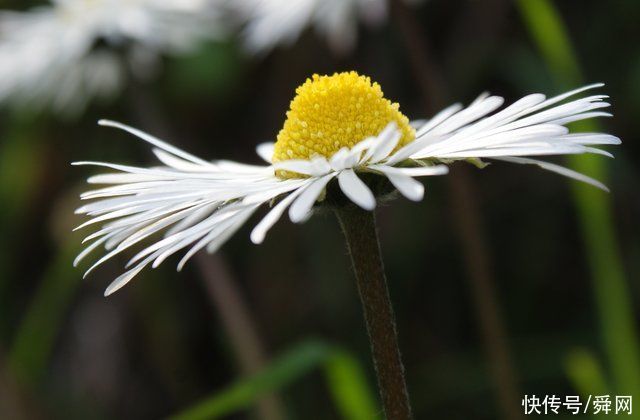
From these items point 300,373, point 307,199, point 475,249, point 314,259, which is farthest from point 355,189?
point 314,259

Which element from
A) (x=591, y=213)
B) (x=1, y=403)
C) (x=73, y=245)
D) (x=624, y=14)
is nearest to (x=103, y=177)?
(x=591, y=213)

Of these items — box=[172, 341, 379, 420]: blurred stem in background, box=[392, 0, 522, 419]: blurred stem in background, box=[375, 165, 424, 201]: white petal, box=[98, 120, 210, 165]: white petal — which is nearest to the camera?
box=[375, 165, 424, 201]: white petal

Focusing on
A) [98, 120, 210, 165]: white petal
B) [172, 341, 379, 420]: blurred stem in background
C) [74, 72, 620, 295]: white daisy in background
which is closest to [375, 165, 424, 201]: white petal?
[74, 72, 620, 295]: white daisy in background

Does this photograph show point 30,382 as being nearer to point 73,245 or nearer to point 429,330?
point 73,245

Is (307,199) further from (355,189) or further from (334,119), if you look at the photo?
(334,119)

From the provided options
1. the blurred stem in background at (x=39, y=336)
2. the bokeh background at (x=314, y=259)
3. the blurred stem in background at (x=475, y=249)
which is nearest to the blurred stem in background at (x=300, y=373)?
the blurred stem in background at (x=475, y=249)

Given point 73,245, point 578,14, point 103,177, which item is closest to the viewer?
point 103,177

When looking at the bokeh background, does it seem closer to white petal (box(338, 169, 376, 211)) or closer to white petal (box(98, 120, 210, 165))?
white petal (box(98, 120, 210, 165))
